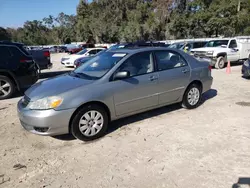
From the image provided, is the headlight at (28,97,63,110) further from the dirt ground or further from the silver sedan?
the dirt ground

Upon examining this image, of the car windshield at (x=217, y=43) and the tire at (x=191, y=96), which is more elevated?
the car windshield at (x=217, y=43)

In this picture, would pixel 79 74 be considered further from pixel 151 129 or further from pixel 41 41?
pixel 41 41

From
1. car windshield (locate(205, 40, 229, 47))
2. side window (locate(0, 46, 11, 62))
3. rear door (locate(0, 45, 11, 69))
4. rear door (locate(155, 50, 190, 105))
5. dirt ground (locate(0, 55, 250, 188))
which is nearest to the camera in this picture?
dirt ground (locate(0, 55, 250, 188))

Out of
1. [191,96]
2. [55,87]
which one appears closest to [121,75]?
[55,87]

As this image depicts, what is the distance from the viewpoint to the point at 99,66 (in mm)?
4742

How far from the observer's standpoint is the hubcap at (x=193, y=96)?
5.53m

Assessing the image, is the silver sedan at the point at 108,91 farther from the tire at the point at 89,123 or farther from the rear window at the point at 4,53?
the rear window at the point at 4,53

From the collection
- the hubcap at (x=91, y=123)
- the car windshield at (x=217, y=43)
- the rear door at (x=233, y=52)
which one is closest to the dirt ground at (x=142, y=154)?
the hubcap at (x=91, y=123)

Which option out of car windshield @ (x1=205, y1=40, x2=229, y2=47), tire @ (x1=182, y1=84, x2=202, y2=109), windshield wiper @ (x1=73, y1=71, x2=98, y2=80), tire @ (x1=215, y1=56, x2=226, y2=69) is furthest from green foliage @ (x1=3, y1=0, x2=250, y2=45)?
windshield wiper @ (x1=73, y1=71, x2=98, y2=80)

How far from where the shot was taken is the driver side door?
4.32 metres

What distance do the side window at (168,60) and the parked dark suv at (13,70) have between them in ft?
15.4

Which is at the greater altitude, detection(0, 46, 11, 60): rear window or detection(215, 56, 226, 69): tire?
detection(0, 46, 11, 60): rear window

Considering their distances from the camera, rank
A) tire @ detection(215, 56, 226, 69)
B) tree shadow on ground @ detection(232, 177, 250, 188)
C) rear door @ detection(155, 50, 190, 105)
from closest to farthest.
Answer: tree shadow on ground @ detection(232, 177, 250, 188), rear door @ detection(155, 50, 190, 105), tire @ detection(215, 56, 226, 69)

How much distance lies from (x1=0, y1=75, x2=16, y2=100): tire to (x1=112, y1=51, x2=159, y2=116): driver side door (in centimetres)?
465
